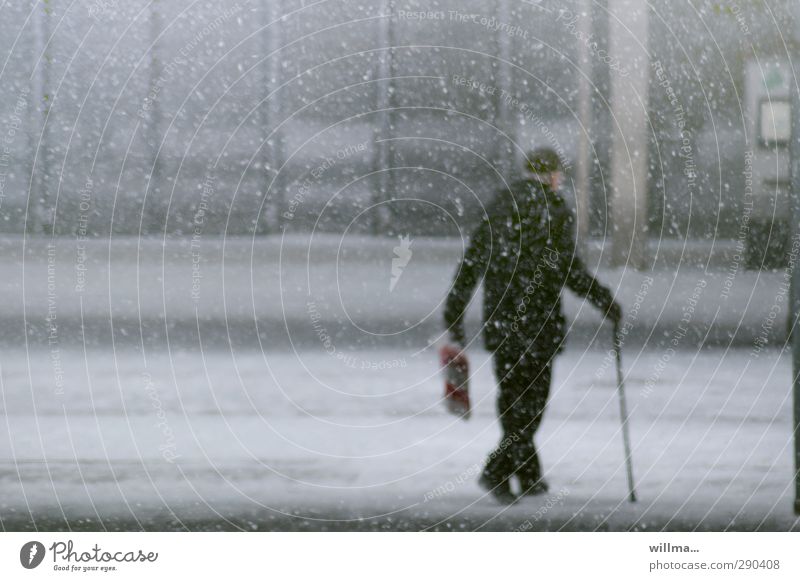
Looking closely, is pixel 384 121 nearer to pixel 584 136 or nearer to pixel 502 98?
pixel 502 98

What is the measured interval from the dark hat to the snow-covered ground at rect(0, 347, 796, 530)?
1.48ft

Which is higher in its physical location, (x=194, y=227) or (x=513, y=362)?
(x=194, y=227)

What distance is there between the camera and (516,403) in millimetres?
2305

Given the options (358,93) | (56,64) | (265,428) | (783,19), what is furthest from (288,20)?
(783,19)

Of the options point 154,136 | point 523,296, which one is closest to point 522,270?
point 523,296

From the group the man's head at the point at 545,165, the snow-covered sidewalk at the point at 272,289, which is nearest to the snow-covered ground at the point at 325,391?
the snow-covered sidewalk at the point at 272,289

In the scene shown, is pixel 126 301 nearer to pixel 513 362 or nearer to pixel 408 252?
pixel 408 252

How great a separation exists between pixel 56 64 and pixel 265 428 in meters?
1.00

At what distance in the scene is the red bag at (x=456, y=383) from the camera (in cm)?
229

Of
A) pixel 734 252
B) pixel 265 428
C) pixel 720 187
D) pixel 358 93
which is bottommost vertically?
pixel 265 428

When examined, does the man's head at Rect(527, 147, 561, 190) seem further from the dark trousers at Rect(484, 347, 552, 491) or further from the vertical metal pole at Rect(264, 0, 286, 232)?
the vertical metal pole at Rect(264, 0, 286, 232)

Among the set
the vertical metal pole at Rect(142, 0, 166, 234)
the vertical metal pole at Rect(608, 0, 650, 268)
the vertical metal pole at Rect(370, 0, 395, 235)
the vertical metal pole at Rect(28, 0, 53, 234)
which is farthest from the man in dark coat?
the vertical metal pole at Rect(28, 0, 53, 234)

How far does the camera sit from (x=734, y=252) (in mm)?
2277
